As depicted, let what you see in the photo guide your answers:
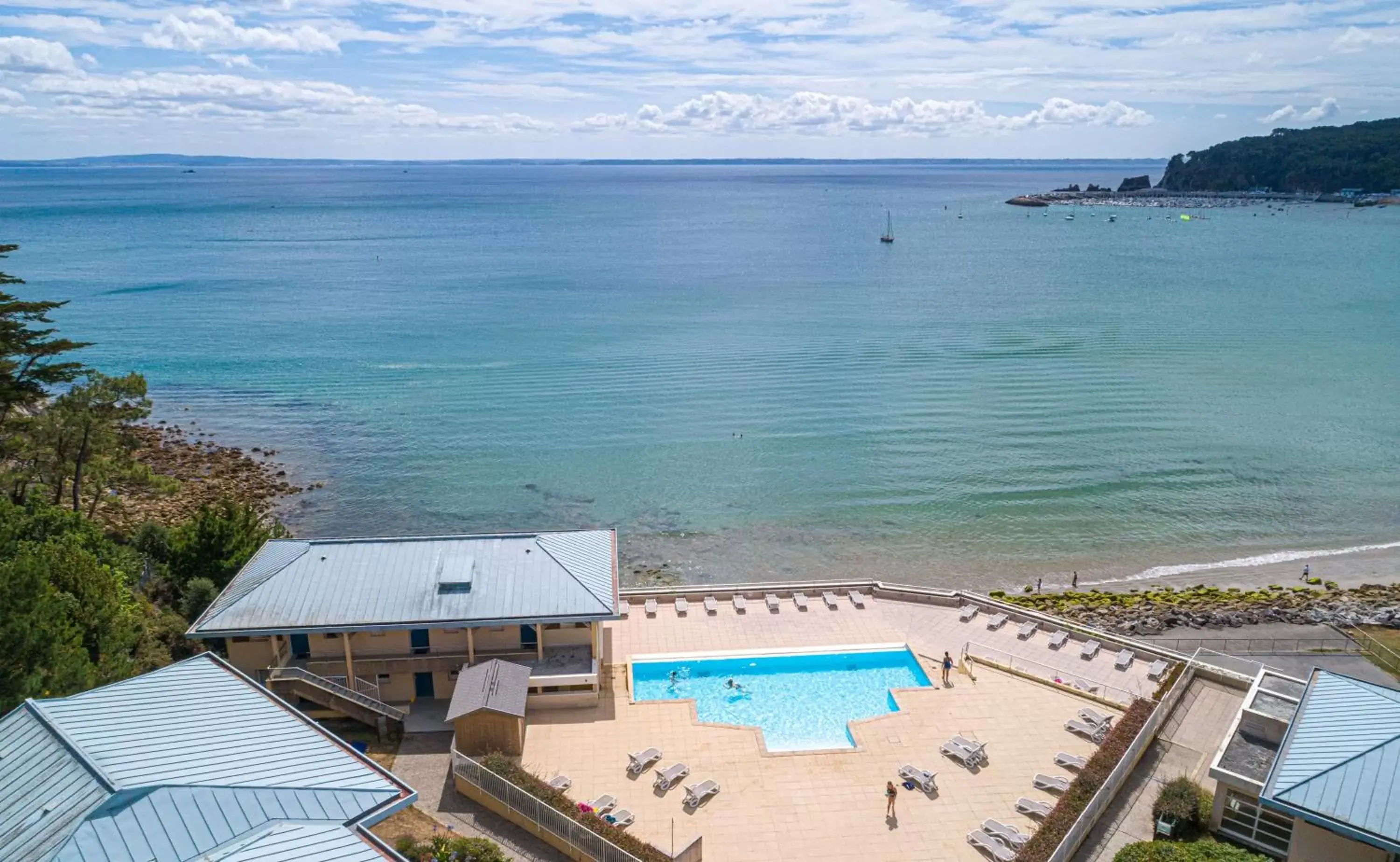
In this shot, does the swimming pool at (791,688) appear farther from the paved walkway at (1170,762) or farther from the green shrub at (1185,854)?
the green shrub at (1185,854)

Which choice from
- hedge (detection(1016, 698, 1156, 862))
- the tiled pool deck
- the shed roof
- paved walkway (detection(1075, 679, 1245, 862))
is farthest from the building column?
paved walkway (detection(1075, 679, 1245, 862))

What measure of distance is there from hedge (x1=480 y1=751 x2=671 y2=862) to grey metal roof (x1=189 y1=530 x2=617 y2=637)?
5.12 metres

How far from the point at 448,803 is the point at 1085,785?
1523cm

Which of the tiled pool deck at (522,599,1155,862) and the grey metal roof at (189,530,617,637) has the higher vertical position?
the grey metal roof at (189,530,617,637)

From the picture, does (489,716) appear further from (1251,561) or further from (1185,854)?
(1251,561)

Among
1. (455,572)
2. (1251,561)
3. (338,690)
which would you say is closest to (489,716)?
(338,690)

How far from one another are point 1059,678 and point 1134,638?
782cm

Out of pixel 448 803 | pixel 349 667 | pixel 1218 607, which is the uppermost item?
pixel 349 667

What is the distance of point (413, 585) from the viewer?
93.4 feet

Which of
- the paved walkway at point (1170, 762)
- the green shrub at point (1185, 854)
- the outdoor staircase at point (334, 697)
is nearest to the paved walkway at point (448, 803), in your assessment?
the outdoor staircase at point (334, 697)

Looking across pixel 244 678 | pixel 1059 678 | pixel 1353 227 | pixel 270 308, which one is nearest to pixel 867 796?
pixel 1059 678

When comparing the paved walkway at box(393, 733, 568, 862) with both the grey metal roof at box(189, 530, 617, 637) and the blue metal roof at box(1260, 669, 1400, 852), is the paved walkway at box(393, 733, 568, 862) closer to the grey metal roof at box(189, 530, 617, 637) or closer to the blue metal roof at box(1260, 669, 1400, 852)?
the grey metal roof at box(189, 530, 617, 637)

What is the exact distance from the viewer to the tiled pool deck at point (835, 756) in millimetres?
22047

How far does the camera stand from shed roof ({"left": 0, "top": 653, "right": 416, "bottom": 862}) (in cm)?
1461
